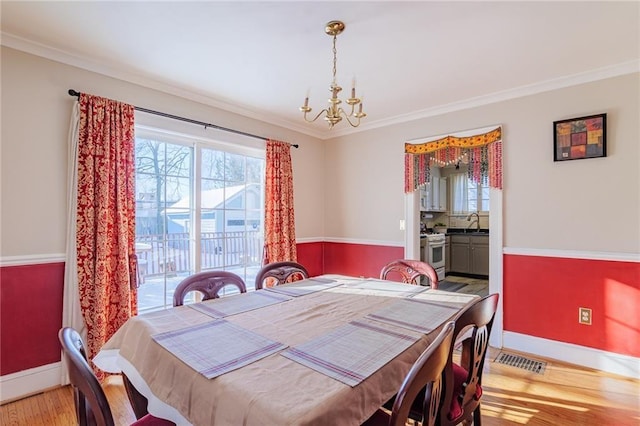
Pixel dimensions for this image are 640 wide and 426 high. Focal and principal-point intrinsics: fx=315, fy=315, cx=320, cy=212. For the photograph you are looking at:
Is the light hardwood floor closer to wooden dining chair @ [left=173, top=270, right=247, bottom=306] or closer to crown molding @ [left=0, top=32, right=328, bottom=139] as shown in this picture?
wooden dining chair @ [left=173, top=270, right=247, bottom=306]

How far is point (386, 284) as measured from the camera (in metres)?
2.37

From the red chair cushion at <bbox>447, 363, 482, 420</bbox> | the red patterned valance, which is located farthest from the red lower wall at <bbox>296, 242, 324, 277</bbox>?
the red chair cushion at <bbox>447, 363, 482, 420</bbox>

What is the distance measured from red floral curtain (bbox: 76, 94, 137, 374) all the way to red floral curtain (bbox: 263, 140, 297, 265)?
146 cm

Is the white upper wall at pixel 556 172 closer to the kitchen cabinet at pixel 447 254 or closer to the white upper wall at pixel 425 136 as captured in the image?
the white upper wall at pixel 425 136

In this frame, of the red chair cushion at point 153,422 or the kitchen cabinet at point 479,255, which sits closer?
the red chair cushion at point 153,422

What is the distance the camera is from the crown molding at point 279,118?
2.32 m

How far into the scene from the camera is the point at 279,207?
3.85 metres

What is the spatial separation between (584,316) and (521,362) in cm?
68

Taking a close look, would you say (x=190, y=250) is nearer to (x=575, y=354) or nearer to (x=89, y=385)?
(x=89, y=385)

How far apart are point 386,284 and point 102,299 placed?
2194 millimetres

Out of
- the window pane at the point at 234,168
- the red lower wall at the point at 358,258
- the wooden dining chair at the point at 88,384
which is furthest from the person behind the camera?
the red lower wall at the point at 358,258

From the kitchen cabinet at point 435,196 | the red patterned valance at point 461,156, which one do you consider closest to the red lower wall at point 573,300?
the red patterned valance at point 461,156

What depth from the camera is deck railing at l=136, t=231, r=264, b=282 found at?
2.93 m

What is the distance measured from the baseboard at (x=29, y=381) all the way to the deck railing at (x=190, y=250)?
876 millimetres
